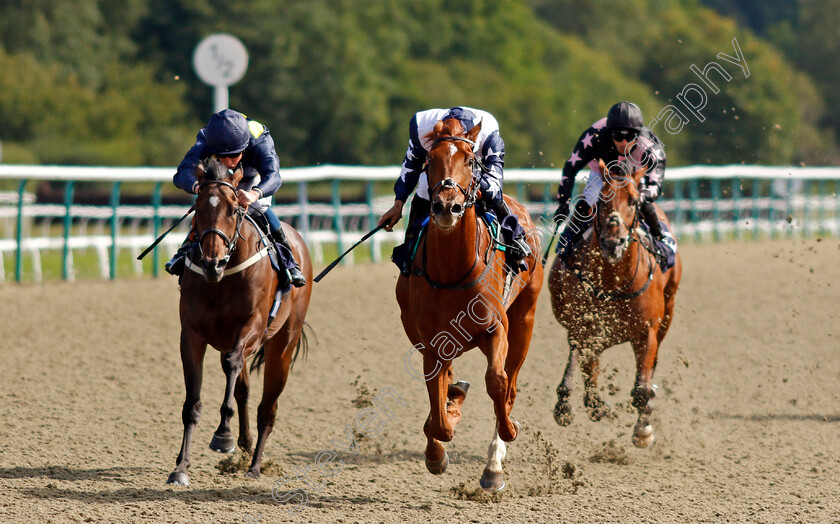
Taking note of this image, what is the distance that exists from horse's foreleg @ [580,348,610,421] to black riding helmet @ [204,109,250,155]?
96.2 inches

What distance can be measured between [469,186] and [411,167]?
75 cm

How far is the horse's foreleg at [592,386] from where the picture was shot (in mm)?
6531

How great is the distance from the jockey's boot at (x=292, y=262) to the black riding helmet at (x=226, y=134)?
2.02 feet

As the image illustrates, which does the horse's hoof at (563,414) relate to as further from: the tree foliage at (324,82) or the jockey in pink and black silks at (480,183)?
the tree foliage at (324,82)

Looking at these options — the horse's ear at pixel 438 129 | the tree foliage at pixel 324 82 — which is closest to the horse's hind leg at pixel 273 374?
the horse's ear at pixel 438 129

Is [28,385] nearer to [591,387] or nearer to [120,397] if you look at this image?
[120,397]

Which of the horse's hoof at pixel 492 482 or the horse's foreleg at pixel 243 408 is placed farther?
the horse's foreleg at pixel 243 408

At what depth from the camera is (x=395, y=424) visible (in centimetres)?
710

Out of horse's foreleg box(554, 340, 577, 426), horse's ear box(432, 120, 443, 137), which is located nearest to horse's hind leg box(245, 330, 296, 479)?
horse's foreleg box(554, 340, 577, 426)

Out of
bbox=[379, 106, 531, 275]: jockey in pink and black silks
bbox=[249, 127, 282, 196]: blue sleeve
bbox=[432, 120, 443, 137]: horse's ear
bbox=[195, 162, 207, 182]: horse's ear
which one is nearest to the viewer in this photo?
bbox=[432, 120, 443, 137]: horse's ear

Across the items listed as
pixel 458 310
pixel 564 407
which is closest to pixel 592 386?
pixel 564 407

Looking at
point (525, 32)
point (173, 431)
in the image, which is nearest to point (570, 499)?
point (173, 431)

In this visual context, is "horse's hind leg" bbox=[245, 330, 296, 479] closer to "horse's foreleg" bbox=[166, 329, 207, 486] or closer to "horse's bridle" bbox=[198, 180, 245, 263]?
"horse's foreleg" bbox=[166, 329, 207, 486]

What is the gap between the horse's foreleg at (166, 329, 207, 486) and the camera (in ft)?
17.3
